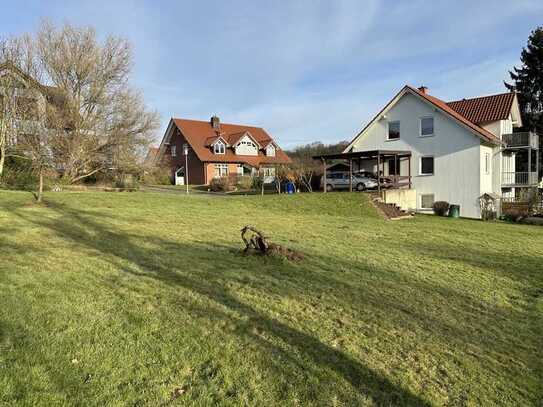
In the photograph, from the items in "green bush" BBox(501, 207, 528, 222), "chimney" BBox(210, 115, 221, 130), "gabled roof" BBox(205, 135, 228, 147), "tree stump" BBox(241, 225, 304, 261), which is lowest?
"green bush" BBox(501, 207, 528, 222)

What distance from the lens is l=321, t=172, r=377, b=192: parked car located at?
26.2 metres

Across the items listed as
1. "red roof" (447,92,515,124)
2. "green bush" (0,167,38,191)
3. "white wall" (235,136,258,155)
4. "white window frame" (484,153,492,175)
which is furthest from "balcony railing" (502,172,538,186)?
"green bush" (0,167,38,191)

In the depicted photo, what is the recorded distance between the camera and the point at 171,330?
4.22m

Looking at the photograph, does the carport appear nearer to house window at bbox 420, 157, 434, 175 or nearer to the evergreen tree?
house window at bbox 420, 157, 434, 175

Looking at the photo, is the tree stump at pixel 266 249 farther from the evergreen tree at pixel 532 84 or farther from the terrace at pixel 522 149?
the evergreen tree at pixel 532 84

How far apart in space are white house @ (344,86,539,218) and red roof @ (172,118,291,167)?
15.0 meters

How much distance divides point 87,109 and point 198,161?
54.6 ft

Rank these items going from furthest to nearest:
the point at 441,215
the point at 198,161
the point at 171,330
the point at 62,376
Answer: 1. the point at 198,161
2. the point at 441,215
3. the point at 171,330
4. the point at 62,376

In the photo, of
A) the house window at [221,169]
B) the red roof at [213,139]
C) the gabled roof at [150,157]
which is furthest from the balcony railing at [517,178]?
the house window at [221,169]

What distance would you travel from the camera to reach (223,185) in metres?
35.4

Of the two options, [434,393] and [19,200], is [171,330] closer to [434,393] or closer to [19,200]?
[434,393]

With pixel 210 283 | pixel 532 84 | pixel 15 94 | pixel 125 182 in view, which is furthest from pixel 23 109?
pixel 532 84

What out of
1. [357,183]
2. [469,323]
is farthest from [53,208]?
[357,183]

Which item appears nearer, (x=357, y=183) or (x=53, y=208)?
(x=53, y=208)
